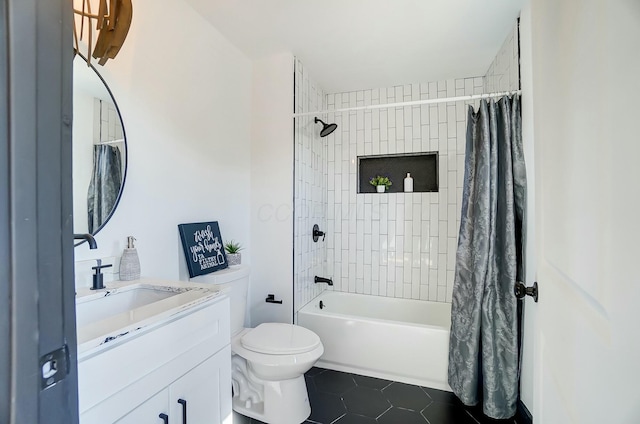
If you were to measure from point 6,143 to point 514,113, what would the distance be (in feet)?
7.24

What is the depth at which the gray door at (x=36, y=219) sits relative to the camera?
33 cm

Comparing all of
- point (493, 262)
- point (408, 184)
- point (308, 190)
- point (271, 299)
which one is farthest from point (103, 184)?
point (408, 184)

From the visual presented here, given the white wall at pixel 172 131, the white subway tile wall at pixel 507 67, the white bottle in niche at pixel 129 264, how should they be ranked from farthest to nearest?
the white subway tile wall at pixel 507 67 < the white wall at pixel 172 131 < the white bottle in niche at pixel 129 264

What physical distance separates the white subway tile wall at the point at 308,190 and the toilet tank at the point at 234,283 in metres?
0.53

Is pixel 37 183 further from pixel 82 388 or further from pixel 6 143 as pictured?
pixel 82 388

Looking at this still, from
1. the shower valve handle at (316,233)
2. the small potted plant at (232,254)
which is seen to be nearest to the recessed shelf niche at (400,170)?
the shower valve handle at (316,233)

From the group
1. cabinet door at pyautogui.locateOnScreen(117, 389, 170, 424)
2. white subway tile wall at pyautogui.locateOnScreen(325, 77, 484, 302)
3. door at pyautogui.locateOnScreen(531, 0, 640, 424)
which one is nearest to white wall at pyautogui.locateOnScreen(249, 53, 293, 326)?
white subway tile wall at pyautogui.locateOnScreen(325, 77, 484, 302)

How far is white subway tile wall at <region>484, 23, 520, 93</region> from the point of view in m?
1.97

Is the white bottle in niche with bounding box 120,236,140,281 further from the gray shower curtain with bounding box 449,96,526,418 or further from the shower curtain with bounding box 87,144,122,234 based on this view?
the gray shower curtain with bounding box 449,96,526,418

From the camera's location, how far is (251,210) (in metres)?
2.53

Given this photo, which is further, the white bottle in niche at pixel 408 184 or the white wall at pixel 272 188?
the white bottle in niche at pixel 408 184

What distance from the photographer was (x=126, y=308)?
1301mm

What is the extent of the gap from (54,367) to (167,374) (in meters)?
0.75

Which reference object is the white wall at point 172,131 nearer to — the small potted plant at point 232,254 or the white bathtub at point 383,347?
the small potted plant at point 232,254
